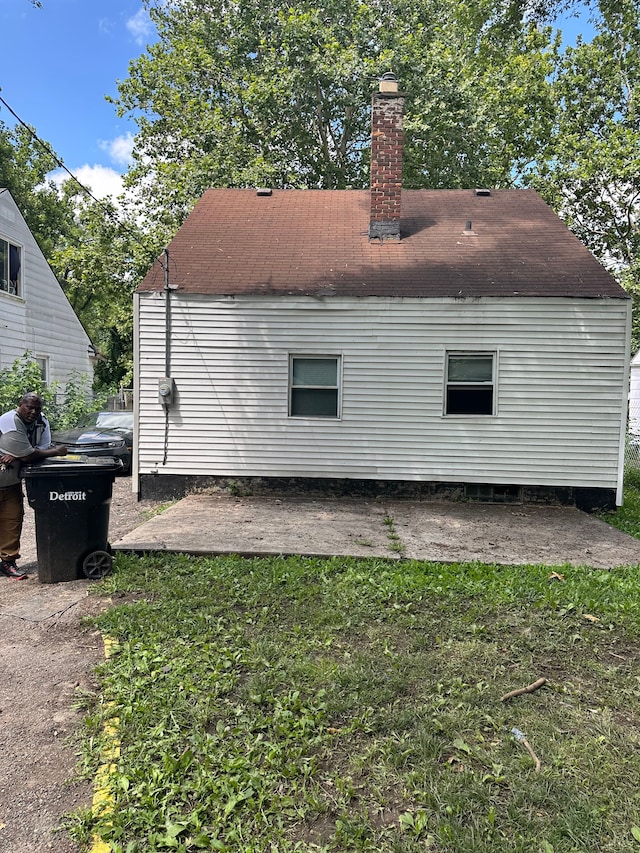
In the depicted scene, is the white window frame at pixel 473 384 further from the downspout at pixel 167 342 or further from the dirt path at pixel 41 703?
the dirt path at pixel 41 703

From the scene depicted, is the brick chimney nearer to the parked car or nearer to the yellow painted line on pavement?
the parked car

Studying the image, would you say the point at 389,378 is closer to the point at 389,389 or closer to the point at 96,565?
the point at 389,389

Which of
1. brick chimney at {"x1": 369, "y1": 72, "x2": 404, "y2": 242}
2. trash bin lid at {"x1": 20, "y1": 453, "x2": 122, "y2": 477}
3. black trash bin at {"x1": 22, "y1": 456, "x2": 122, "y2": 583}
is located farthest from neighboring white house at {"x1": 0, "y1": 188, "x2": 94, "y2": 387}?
black trash bin at {"x1": 22, "y1": 456, "x2": 122, "y2": 583}

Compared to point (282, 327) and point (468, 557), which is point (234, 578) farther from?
point (282, 327)

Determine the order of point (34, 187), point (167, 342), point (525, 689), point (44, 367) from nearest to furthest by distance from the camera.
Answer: point (525, 689) → point (167, 342) → point (44, 367) → point (34, 187)

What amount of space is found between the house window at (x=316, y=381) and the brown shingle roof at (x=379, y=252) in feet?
3.55

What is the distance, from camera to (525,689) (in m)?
2.97

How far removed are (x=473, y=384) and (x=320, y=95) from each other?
46.4 feet

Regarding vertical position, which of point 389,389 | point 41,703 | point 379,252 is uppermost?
point 379,252

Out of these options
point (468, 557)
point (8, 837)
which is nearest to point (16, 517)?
point (8, 837)

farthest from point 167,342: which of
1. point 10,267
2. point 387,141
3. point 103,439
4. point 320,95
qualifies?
point 320,95

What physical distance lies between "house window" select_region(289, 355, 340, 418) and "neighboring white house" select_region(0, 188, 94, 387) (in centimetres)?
906

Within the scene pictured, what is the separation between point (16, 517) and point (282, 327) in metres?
4.77

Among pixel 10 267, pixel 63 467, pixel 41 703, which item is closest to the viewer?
pixel 41 703
